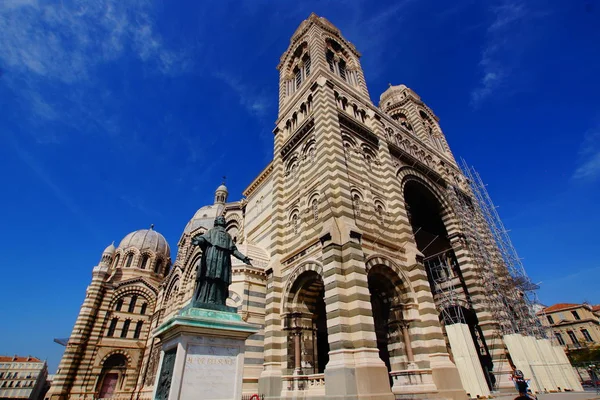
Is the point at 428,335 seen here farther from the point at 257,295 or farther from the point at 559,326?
the point at 559,326

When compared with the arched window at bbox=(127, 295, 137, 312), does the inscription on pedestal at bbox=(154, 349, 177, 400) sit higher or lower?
lower

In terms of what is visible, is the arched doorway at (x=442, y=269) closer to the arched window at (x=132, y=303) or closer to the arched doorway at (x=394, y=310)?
the arched doorway at (x=394, y=310)

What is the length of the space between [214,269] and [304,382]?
22.1 feet

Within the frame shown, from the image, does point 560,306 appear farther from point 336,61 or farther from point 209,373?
point 209,373

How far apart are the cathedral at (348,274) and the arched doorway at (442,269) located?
98mm

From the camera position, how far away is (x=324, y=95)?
49.8ft

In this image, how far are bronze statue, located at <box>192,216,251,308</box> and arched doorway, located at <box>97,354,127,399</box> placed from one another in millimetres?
26005

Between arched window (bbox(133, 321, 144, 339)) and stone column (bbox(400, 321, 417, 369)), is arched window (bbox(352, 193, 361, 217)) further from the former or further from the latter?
arched window (bbox(133, 321, 144, 339))

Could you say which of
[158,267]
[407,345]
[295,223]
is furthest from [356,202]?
[158,267]

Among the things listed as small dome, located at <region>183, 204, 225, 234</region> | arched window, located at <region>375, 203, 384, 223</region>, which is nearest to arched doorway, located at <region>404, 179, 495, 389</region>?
arched window, located at <region>375, 203, 384, 223</region>

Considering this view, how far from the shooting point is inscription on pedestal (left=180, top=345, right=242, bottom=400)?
4.78 metres

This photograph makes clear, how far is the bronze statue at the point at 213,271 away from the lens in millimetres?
6016

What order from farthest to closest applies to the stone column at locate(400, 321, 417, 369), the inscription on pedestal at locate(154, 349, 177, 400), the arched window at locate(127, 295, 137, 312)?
the arched window at locate(127, 295, 137, 312) < the stone column at locate(400, 321, 417, 369) < the inscription on pedestal at locate(154, 349, 177, 400)

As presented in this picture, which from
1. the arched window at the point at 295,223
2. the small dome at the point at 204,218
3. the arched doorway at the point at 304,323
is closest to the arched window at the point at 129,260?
the small dome at the point at 204,218
